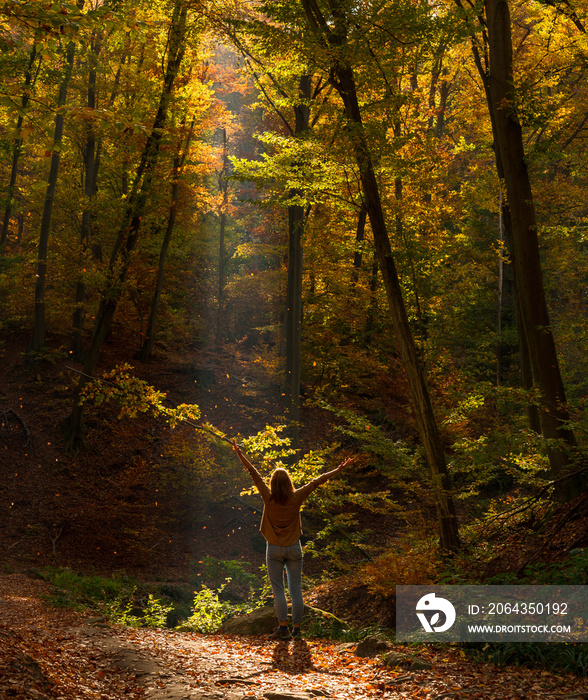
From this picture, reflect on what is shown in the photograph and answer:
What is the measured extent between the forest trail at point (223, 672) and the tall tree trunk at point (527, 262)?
12.2ft

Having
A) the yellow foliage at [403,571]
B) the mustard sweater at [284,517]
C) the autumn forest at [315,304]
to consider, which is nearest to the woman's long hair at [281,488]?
the mustard sweater at [284,517]

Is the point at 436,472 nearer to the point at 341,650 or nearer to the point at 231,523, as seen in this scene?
the point at 341,650

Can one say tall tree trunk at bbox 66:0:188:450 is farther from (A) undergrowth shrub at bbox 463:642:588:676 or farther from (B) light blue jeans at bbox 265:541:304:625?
(A) undergrowth shrub at bbox 463:642:588:676

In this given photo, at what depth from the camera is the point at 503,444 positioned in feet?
22.8

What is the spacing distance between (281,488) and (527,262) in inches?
193

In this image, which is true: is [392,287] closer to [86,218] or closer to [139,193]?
[139,193]

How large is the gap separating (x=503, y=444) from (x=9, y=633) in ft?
19.1

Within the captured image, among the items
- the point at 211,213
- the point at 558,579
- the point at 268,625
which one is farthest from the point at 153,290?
the point at 558,579

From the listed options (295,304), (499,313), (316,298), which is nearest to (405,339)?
(295,304)

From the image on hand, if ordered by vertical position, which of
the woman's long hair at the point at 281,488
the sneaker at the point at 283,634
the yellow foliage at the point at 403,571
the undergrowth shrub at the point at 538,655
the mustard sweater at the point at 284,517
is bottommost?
the sneaker at the point at 283,634

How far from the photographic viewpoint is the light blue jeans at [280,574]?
536 centimetres

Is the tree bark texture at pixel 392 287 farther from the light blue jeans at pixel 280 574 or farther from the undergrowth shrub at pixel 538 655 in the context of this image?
the undergrowth shrub at pixel 538 655

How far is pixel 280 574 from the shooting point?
5406mm

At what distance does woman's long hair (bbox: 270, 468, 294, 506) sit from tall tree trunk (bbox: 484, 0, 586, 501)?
385 cm
